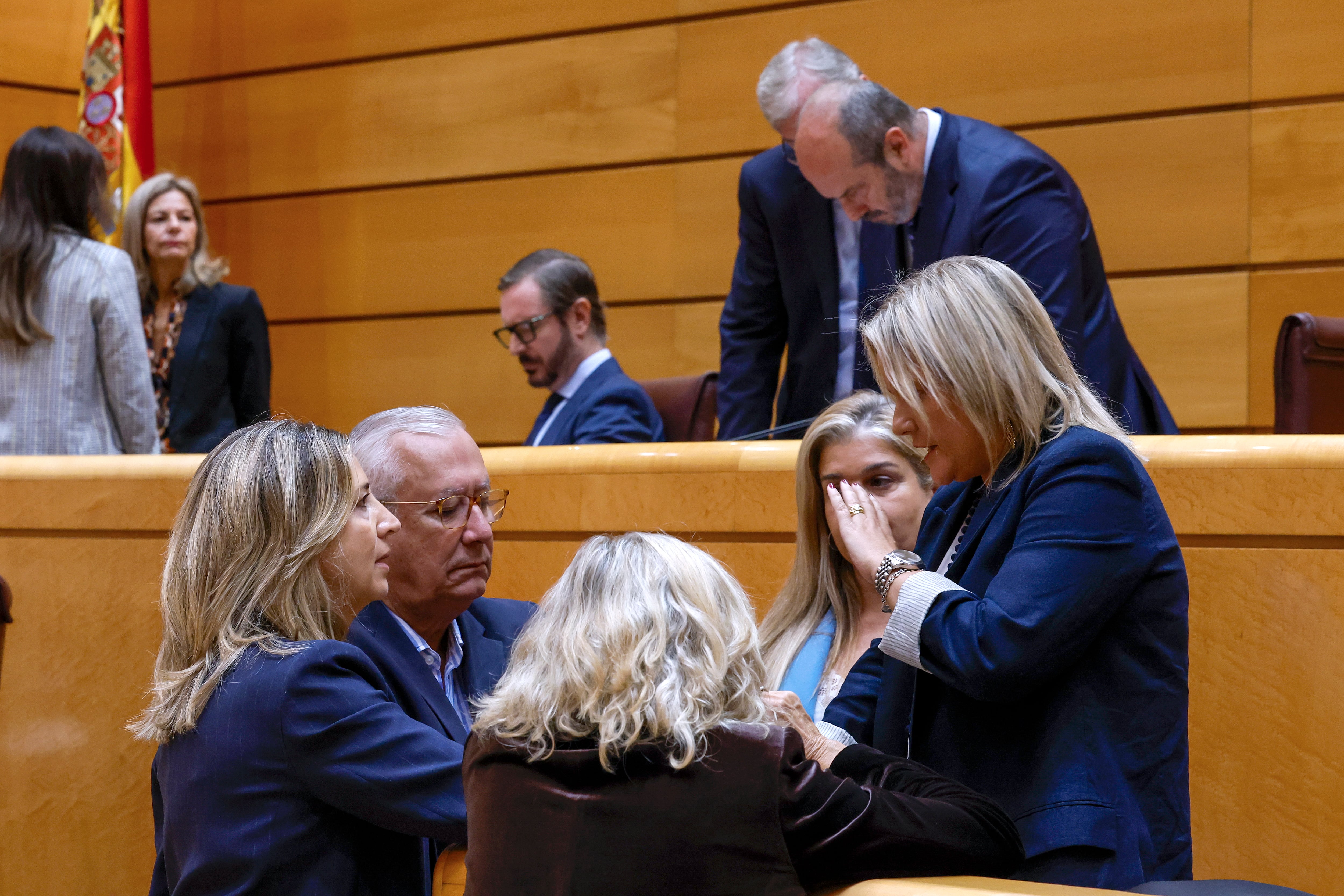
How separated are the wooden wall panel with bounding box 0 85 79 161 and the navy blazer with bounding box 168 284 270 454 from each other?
2098 millimetres

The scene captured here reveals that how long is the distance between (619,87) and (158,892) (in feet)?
12.7

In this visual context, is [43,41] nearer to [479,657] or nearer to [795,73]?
[795,73]

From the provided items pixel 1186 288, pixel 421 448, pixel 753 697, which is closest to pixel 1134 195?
pixel 1186 288

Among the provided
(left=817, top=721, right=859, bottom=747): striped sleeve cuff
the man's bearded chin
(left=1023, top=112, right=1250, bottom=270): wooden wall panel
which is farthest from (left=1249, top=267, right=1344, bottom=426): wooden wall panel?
(left=817, top=721, right=859, bottom=747): striped sleeve cuff

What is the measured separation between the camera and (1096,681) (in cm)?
146

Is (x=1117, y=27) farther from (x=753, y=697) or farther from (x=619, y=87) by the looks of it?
(x=753, y=697)

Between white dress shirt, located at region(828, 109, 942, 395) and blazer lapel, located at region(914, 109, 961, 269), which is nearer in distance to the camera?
blazer lapel, located at region(914, 109, 961, 269)

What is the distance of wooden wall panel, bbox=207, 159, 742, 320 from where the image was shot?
16.1 ft

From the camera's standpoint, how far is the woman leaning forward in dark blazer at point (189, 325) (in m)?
4.09

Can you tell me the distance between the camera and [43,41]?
19.1ft

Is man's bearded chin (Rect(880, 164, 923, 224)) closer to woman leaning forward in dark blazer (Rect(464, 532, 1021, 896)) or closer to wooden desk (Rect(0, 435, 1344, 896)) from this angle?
wooden desk (Rect(0, 435, 1344, 896))

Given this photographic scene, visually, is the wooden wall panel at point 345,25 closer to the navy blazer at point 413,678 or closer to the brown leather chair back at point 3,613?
the brown leather chair back at point 3,613

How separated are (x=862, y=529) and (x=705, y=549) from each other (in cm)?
75

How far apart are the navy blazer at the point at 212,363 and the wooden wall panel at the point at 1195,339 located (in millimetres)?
2702
